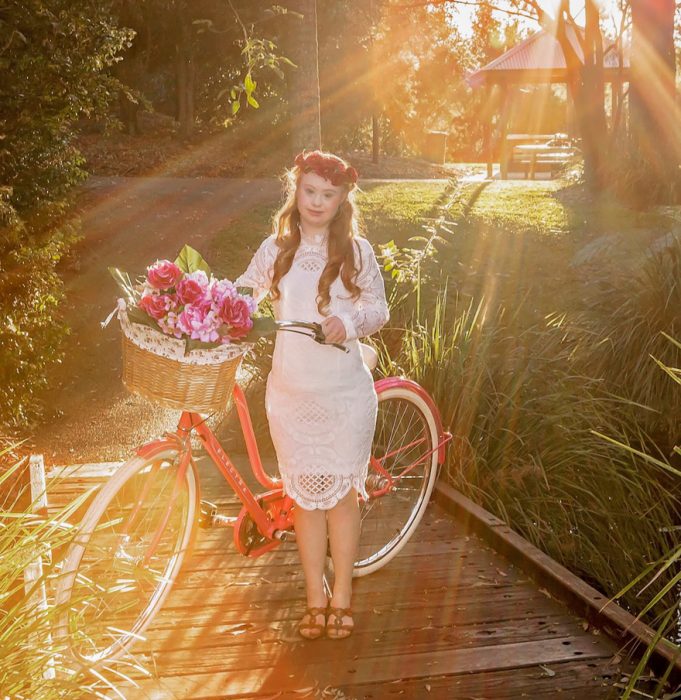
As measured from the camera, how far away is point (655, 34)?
1496 centimetres

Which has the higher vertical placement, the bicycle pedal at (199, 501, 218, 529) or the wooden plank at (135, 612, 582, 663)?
the bicycle pedal at (199, 501, 218, 529)

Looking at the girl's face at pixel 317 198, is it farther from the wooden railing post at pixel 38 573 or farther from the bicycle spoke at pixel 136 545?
the wooden railing post at pixel 38 573

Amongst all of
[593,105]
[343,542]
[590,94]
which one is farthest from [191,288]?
[590,94]

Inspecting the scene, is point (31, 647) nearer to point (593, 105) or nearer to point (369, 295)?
point (369, 295)

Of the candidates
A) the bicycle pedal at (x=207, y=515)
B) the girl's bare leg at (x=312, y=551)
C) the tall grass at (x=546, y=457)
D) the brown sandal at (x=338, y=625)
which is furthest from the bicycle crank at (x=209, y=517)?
the tall grass at (x=546, y=457)

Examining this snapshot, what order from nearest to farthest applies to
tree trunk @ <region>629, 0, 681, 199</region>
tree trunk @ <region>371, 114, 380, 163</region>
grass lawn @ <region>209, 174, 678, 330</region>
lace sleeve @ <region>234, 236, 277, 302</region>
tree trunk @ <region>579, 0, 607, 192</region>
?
lace sleeve @ <region>234, 236, 277, 302</region> < grass lawn @ <region>209, 174, 678, 330</region> < tree trunk @ <region>629, 0, 681, 199</region> < tree trunk @ <region>579, 0, 607, 192</region> < tree trunk @ <region>371, 114, 380, 163</region>

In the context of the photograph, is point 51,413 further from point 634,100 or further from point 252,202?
point 634,100

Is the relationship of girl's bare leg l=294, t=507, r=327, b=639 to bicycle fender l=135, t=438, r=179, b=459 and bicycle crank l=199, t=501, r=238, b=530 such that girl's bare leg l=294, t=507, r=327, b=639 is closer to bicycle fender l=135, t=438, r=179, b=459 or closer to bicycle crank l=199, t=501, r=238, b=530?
bicycle crank l=199, t=501, r=238, b=530

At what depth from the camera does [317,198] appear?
3.71 meters

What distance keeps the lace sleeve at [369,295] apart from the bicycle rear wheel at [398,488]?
22.6 inches

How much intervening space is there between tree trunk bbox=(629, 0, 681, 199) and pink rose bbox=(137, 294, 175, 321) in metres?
12.3

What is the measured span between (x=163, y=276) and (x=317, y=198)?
773mm

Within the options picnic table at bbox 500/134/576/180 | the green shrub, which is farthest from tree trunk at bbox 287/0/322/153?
picnic table at bbox 500/134/576/180

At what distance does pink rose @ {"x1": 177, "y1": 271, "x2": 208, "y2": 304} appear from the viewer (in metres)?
3.18
